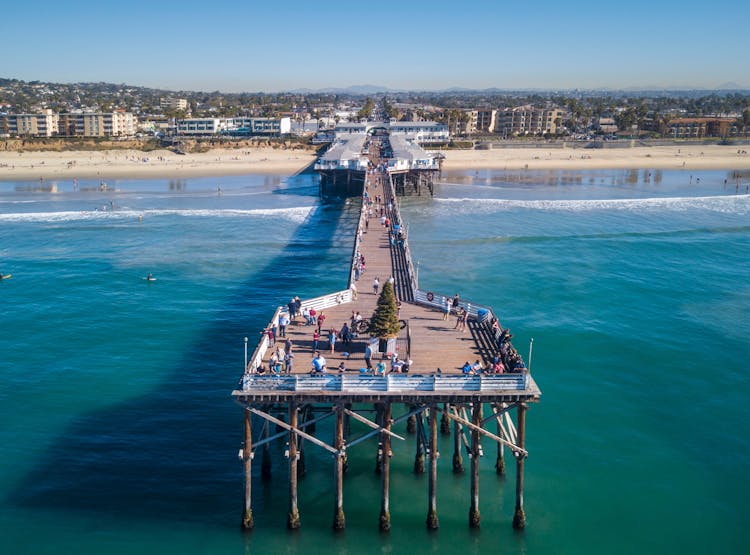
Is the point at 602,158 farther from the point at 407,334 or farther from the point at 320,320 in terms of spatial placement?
the point at 407,334

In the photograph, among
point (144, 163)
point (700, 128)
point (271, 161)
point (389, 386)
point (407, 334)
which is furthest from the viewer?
point (700, 128)

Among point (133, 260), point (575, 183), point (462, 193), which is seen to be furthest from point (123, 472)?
point (575, 183)

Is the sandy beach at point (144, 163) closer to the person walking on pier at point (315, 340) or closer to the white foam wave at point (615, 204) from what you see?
the white foam wave at point (615, 204)

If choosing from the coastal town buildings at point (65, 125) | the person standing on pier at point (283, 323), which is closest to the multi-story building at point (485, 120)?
the coastal town buildings at point (65, 125)

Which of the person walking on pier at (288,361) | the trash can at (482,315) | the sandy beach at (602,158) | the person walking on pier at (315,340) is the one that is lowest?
the person walking on pier at (288,361)

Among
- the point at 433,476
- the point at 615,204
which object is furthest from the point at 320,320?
the point at 615,204

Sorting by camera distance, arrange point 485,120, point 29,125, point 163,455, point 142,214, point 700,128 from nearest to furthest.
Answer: point 163,455 → point 142,214 → point 29,125 → point 700,128 → point 485,120
